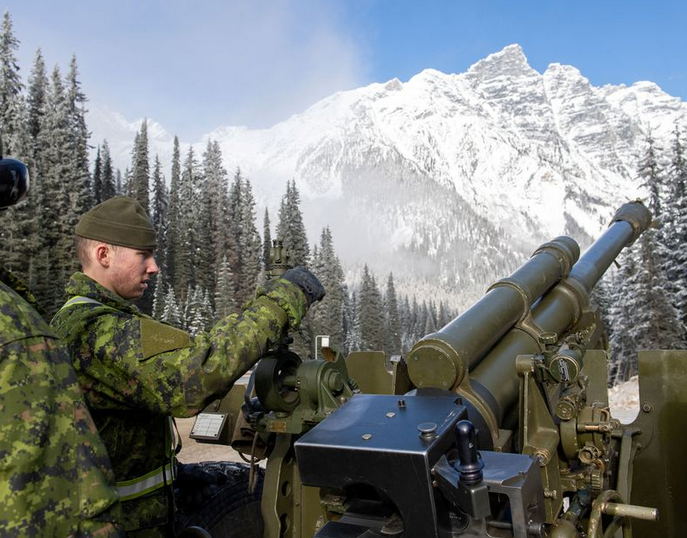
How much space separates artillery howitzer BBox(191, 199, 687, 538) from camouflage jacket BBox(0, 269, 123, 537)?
0.89 m

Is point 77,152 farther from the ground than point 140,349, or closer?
farther from the ground

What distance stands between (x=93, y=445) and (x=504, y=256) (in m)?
156

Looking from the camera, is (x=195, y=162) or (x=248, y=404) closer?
(x=248, y=404)

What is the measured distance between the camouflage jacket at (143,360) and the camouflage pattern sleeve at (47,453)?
654 mm

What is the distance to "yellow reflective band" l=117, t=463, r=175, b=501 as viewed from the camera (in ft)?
8.53

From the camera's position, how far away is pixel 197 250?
177ft

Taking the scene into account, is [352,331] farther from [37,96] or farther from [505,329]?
[505,329]

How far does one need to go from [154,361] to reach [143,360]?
0.04 m

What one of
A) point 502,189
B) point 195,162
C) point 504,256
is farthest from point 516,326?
point 502,189

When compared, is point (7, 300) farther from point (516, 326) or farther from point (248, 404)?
point (516, 326)

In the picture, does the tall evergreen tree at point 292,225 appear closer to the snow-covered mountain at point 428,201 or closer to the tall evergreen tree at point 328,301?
the tall evergreen tree at point 328,301

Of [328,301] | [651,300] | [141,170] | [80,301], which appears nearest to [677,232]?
[651,300]

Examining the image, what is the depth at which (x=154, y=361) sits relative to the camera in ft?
7.55

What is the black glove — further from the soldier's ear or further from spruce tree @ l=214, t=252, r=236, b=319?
spruce tree @ l=214, t=252, r=236, b=319
